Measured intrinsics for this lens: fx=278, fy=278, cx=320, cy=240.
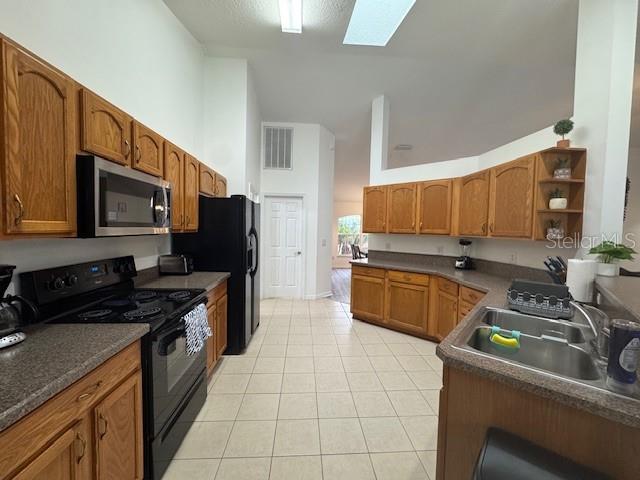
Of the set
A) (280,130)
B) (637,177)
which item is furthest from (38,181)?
(637,177)

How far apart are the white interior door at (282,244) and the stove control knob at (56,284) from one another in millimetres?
3788

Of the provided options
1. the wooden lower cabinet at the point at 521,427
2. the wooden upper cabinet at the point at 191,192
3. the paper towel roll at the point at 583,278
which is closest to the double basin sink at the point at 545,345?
the wooden lower cabinet at the point at 521,427

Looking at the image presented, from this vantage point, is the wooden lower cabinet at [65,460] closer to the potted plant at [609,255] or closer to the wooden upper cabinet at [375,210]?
the potted plant at [609,255]

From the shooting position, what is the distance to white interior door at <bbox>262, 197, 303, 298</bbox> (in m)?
5.29

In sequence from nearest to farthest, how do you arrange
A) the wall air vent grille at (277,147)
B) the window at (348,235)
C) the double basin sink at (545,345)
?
the double basin sink at (545,345), the wall air vent grille at (277,147), the window at (348,235)

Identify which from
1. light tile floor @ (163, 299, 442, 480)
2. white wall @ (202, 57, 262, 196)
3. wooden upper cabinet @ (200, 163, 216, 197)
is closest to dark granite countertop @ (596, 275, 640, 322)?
light tile floor @ (163, 299, 442, 480)

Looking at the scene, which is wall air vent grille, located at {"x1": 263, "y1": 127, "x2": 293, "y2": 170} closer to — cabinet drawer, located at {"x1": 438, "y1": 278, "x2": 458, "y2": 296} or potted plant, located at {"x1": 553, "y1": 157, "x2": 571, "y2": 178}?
cabinet drawer, located at {"x1": 438, "y1": 278, "x2": 458, "y2": 296}

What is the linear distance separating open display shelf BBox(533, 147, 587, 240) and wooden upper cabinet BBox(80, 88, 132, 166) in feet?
9.91

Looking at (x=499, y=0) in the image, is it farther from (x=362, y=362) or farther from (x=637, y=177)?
(x=637, y=177)

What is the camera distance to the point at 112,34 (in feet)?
6.44

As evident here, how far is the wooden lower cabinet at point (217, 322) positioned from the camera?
2391 millimetres

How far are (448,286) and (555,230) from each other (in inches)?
46.2

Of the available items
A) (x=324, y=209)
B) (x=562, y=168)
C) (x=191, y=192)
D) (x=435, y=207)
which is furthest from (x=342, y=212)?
(x=562, y=168)

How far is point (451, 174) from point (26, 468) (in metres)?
4.30
